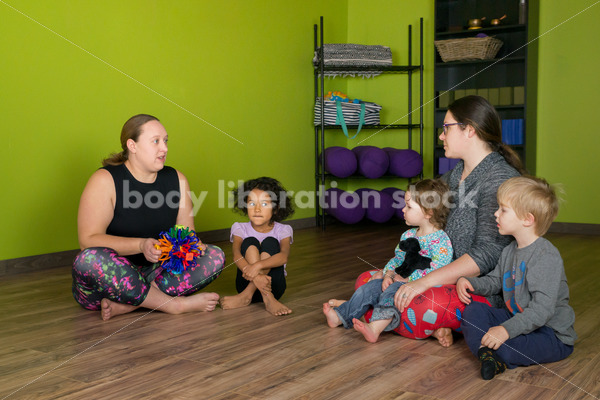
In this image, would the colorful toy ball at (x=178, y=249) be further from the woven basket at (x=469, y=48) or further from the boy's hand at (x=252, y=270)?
the woven basket at (x=469, y=48)

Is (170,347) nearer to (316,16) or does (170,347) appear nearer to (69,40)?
(69,40)

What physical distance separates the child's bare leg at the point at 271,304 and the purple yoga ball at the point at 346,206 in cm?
249

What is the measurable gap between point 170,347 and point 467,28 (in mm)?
4094

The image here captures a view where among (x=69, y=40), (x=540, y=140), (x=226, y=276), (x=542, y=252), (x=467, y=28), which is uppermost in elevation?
(x=467, y=28)

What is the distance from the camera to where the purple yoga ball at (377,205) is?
4949 millimetres

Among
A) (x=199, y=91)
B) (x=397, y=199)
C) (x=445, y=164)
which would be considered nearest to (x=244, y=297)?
(x=199, y=91)

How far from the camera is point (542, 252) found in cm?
172

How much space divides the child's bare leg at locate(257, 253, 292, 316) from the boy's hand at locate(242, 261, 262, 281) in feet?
0.20

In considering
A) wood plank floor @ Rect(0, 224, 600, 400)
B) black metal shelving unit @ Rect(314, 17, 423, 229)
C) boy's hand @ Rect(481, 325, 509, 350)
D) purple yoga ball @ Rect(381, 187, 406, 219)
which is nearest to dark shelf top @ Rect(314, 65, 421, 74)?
black metal shelving unit @ Rect(314, 17, 423, 229)

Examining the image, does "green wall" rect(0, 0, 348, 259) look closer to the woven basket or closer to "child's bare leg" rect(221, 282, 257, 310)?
the woven basket

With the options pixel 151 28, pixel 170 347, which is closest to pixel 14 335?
pixel 170 347

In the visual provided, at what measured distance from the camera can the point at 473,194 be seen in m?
2.05

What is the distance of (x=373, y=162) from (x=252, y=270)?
8.74 feet

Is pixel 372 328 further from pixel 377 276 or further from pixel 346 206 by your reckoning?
pixel 346 206
